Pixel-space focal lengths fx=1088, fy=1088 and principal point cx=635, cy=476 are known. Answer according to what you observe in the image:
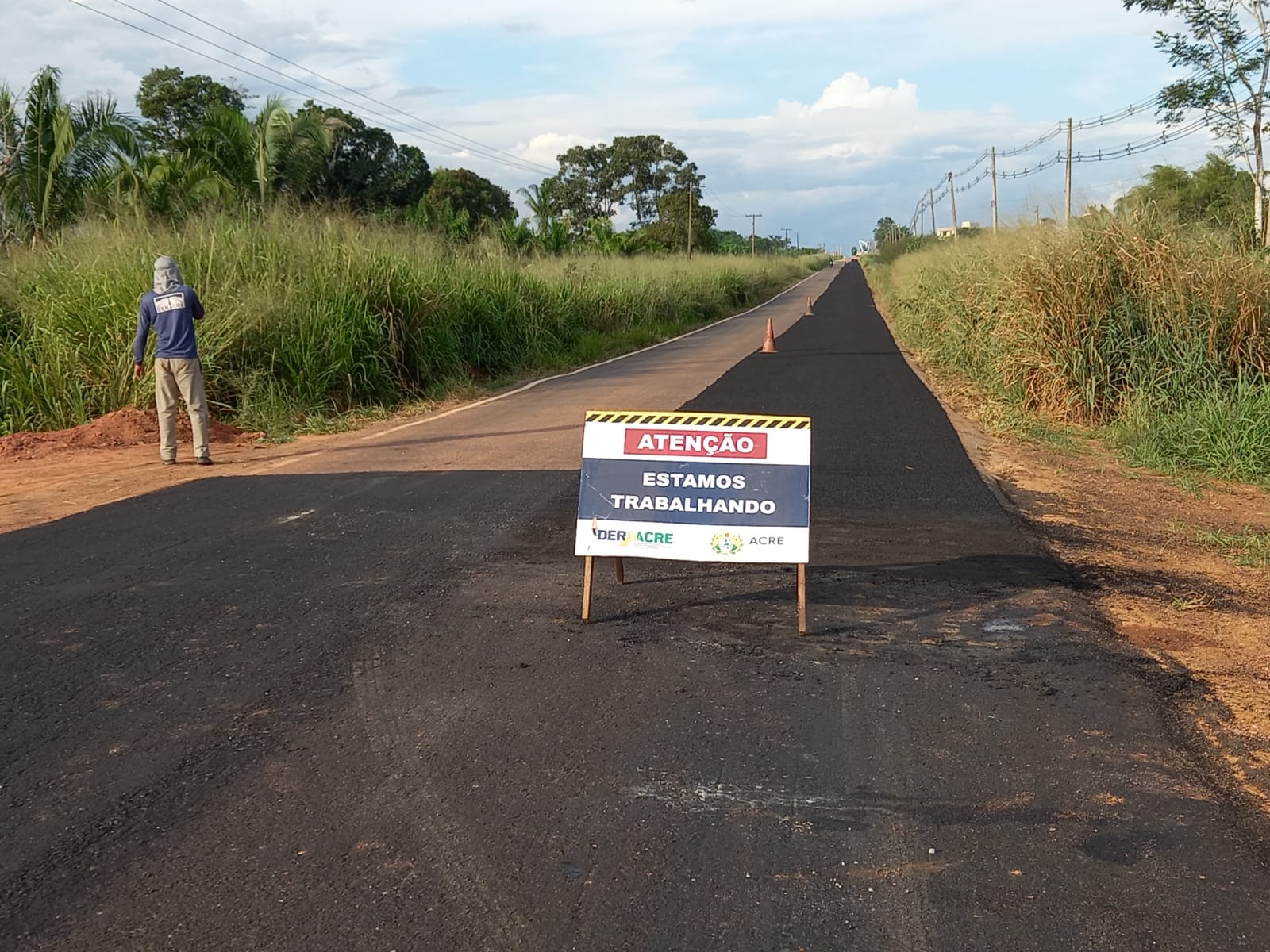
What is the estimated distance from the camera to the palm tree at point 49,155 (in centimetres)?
1923

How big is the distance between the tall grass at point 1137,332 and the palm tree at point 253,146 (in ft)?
48.7

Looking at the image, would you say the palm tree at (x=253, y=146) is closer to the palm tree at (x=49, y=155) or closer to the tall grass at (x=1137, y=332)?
the palm tree at (x=49, y=155)

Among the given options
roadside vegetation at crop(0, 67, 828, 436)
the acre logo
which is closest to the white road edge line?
roadside vegetation at crop(0, 67, 828, 436)

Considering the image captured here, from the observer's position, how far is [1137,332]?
13.6 m

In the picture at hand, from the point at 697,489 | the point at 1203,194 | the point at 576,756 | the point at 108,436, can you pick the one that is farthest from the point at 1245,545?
the point at 1203,194

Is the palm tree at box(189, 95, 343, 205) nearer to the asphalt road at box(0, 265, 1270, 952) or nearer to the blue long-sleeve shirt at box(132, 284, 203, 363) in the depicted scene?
the blue long-sleeve shirt at box(132, 284, 203, 363)

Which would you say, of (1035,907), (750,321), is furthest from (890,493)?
(750,321)

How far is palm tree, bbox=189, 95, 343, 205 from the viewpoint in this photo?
2205 centimetres

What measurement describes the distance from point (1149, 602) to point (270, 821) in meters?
5.00

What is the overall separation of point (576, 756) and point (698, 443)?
214cm

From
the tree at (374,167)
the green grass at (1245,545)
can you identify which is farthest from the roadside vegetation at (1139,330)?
the tree at (374,167)

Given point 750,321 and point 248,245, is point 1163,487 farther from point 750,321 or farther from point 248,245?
point 750,321

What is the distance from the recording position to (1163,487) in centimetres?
1027

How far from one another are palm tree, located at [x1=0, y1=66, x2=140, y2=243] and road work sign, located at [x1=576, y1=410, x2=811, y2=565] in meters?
16.8
